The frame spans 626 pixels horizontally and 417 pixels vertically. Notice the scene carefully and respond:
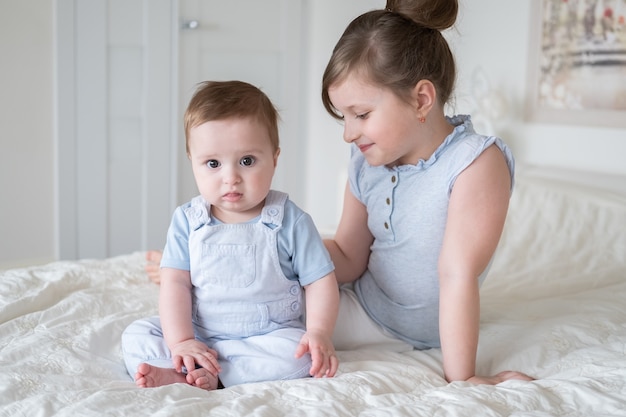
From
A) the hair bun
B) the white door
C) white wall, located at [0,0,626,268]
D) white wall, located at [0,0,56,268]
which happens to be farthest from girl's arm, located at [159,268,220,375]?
the white door

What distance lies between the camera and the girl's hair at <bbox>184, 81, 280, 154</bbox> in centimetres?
126

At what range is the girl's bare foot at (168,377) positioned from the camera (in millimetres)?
1130

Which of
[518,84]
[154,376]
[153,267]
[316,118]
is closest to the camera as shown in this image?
[154,376]

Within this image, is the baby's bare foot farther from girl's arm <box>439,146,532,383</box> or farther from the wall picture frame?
the wall picture frame

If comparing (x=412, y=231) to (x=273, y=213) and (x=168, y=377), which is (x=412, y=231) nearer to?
(x=273, y=213)

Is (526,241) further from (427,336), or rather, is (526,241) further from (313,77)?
(313,77)

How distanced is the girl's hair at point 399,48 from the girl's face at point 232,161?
23cm

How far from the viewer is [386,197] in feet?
4.93

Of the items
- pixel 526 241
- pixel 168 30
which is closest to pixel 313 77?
pixel 168 30

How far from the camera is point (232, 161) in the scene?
127cm

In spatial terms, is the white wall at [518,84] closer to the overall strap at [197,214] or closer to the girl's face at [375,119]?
the girl's face at [375,119]

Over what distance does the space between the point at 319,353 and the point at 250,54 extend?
319cm

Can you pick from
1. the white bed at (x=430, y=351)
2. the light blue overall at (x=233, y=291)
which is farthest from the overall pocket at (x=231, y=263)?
the white bed at (x=430, y=351)

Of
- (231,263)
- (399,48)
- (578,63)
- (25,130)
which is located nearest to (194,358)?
(231,263)
